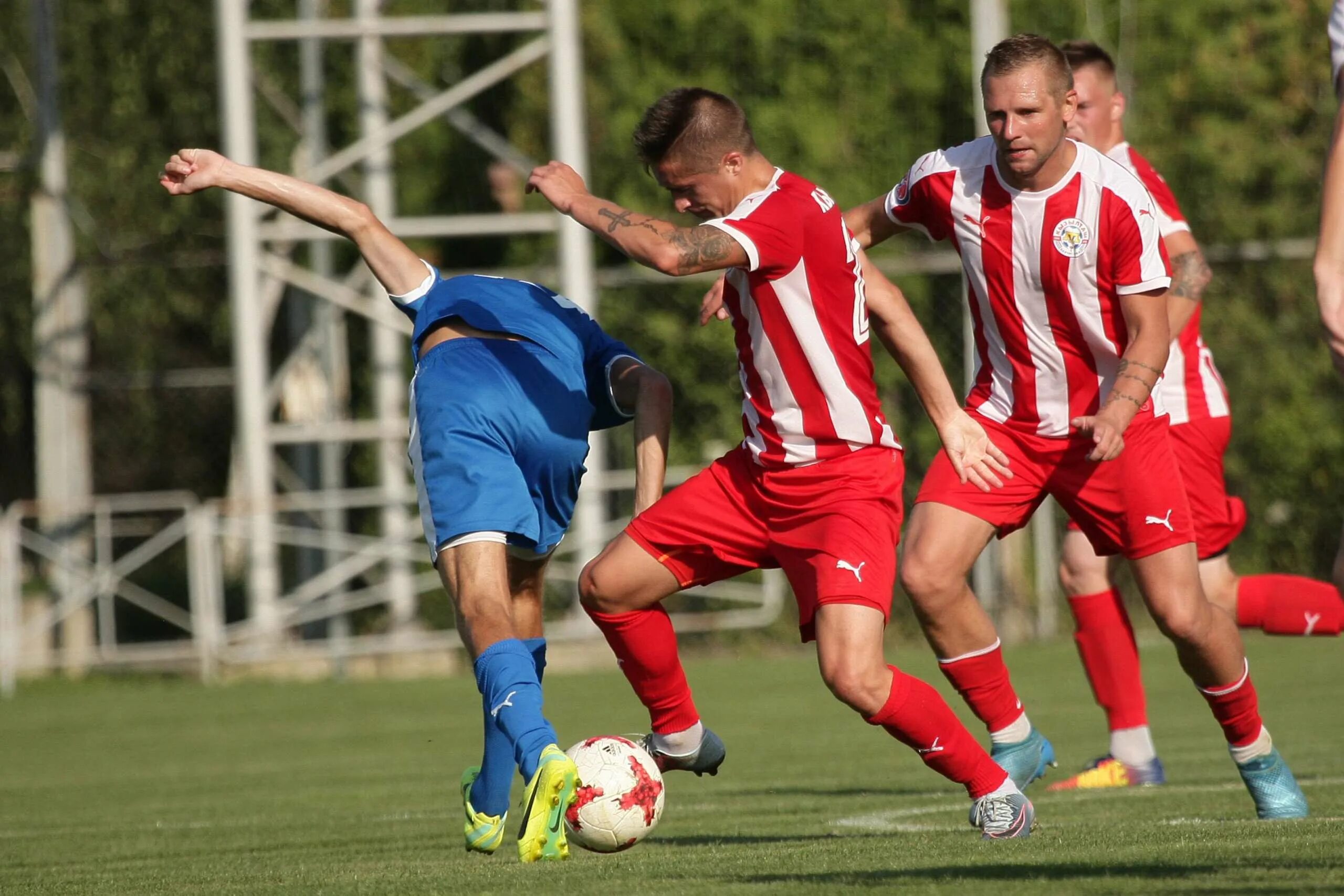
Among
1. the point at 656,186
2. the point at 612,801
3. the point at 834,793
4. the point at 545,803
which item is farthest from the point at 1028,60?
the point at 656,186

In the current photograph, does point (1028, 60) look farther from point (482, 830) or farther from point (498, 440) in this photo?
point (482, 830)

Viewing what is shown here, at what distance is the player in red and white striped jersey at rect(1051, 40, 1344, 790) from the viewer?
21.7 feet

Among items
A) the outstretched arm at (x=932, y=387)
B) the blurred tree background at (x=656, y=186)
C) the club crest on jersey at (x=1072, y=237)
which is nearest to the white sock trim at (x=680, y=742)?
the outstretched arm at (x=932, y=387)

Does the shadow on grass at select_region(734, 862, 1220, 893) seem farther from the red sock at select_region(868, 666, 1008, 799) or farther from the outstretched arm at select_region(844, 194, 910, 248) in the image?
the outstretched arm at select_region(844, 194, 910, 248)

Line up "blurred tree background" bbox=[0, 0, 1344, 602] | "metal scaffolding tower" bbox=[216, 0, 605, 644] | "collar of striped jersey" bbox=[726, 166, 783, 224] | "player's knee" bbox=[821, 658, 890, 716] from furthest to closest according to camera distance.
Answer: "blurred tree background" bbox=[0, 0, 1344, 602] → "metal scaffolding tower" bbox=[216, 0, 605, 644] → "collar of striped jersey" bbox=[726, 166, 783, 224] → "player's knee" bbox=[821, 658, 890, 716]

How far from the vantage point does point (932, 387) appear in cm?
510

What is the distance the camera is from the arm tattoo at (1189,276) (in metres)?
6.09

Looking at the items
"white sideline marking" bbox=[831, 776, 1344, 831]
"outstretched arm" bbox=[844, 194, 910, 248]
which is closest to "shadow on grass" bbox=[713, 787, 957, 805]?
"white sideline marking" bbox=[831, 776, 1344, 831]

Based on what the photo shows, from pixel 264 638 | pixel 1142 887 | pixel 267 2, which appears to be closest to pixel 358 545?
pixel 264 638

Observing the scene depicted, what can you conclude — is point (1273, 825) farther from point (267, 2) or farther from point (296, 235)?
point (267, 2)

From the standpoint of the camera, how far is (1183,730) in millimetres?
8789

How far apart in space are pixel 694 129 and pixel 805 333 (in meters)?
0.64

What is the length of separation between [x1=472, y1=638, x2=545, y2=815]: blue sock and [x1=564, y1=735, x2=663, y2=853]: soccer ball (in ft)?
0.66

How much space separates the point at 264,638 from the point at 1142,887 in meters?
11.5
